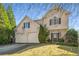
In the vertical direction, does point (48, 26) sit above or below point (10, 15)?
below

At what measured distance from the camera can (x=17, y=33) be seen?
6.71ft

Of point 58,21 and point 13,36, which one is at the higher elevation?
point 58,21

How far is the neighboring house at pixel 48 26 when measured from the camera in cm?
202

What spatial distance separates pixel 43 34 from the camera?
6.62ft

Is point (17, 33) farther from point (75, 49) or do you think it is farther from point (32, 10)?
point (75, 49)

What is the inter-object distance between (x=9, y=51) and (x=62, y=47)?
21.7 inches

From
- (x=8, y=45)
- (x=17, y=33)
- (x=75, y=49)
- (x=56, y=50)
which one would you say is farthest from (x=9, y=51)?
(x=75, y=49)

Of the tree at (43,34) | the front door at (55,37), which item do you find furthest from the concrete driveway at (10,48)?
the front door at (55,37)

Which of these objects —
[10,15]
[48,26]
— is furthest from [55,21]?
[10,15]

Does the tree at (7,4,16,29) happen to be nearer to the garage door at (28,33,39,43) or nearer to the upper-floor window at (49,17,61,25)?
the garage door at (28,33,39,43)

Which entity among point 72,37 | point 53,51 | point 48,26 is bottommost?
point 53,51

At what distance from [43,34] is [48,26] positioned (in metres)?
0.10

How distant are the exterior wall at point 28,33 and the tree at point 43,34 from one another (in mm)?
39

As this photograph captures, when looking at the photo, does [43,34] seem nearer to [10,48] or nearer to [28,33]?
[28,33]
